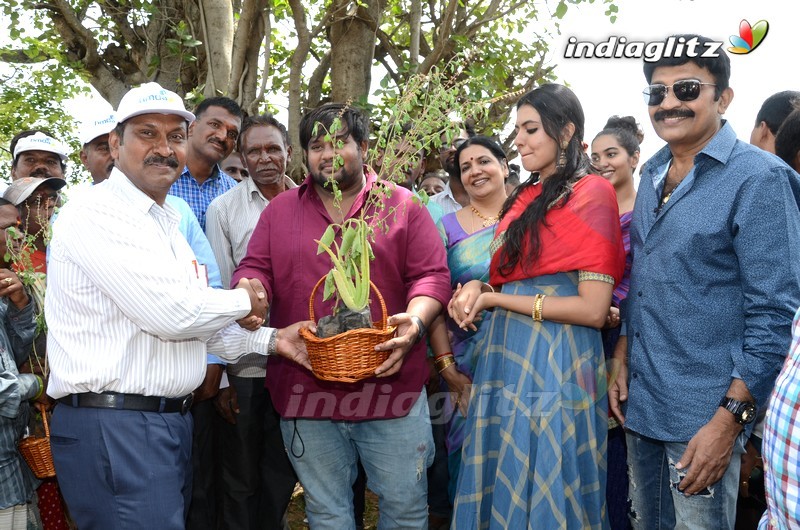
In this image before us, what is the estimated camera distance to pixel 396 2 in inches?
376

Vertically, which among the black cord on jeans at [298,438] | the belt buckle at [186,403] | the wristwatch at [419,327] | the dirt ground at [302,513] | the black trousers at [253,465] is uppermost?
the wristwatch at [419,327]

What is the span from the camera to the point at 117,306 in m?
2.70

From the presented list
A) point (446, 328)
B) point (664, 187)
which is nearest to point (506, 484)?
point (446, 328)

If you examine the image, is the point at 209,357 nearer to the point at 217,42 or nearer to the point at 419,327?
the point at 419,327

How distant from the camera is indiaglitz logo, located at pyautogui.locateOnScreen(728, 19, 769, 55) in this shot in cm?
448

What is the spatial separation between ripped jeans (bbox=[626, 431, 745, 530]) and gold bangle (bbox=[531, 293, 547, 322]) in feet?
2.01

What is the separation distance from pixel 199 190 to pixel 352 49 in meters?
3.19

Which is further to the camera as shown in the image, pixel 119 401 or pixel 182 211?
pixel 182 211

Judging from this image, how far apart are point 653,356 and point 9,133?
13475 mm

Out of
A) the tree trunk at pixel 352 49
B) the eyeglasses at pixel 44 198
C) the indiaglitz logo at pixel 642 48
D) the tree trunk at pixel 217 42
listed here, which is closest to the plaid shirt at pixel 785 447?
the indiaglitz logo at pixel 642 48

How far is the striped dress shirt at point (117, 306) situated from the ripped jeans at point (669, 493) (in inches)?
71.8

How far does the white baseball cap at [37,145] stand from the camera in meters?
4.59

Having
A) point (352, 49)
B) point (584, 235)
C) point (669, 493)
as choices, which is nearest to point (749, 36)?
point (584, 235)

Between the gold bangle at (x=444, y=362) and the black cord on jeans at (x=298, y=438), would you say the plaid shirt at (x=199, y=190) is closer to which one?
the black cord on jeans at (x=298, y=438)
